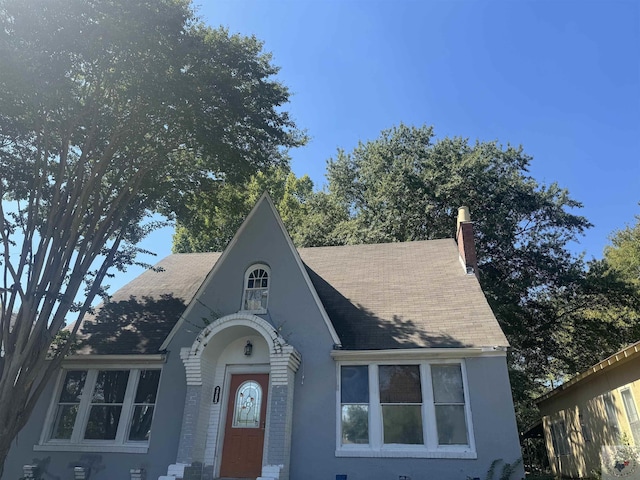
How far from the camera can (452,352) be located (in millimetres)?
9984

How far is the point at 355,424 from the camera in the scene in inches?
398

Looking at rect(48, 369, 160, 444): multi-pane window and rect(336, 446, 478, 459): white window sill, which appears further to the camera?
rect(48, 369, 160, 444): multi-pane window

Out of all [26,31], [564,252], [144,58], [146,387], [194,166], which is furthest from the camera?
[564,252]

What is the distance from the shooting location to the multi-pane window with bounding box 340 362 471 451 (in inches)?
381

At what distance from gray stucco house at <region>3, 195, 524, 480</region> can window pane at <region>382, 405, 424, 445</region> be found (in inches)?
1.2

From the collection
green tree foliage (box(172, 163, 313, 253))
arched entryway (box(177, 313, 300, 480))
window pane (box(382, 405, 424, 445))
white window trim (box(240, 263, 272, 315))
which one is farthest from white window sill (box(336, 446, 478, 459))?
green tree foliage (box(172, 163, 313, 253))

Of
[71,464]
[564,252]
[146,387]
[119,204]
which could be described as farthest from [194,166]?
[564,252]

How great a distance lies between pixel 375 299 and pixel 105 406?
784 cm

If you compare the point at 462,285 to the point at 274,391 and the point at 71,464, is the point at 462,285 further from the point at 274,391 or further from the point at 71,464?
the point at 71,464

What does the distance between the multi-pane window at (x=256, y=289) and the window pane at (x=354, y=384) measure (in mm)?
2812

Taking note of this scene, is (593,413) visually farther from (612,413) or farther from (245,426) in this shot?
(245,426)

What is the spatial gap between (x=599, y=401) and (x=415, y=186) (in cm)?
1394

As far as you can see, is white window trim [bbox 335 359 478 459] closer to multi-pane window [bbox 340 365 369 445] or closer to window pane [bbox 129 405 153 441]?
multi-pane window [bbox 340 365 369 445]

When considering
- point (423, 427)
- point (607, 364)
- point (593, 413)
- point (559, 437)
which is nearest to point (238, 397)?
point (423, 427)
